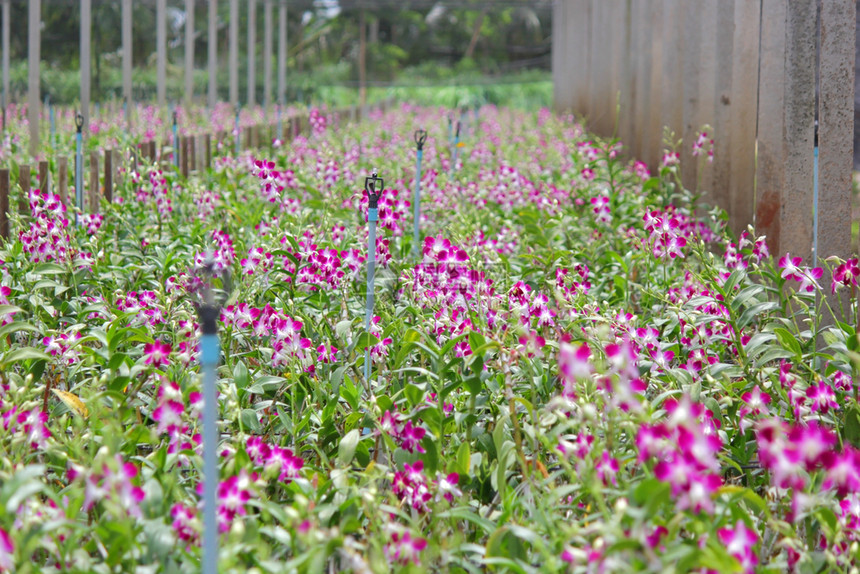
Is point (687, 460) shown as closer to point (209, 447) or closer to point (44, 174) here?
point (209, 447)

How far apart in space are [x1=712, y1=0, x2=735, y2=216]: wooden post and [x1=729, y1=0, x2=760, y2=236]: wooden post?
0.11 meters

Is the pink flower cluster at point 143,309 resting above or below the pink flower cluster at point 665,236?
below

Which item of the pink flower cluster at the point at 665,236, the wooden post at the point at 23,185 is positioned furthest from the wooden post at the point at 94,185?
the pink flower cluster at the point at 665,236

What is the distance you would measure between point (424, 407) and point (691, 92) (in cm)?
381

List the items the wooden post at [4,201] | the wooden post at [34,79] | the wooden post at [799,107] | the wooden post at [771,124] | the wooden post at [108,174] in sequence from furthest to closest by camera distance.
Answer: the wooden post at [34,79], the wooden post at [108,174], the wooden post at [4,201], the wooden post at [771,124], the wooden post at [799,107]

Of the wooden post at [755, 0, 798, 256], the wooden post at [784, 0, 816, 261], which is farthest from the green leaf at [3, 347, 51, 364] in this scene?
the wooden post at [755, 0, 798, 256]

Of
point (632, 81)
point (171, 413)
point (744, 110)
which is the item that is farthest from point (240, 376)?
point (632, 81)

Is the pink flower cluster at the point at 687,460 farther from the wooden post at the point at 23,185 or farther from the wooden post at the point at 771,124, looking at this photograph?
the wooden post at the point at 23,185

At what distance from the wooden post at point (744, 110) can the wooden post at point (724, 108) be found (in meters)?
0.11

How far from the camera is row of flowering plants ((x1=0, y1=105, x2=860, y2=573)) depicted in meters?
1.65

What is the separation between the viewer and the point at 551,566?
1546 millimetres

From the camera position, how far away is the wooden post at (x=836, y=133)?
304cm

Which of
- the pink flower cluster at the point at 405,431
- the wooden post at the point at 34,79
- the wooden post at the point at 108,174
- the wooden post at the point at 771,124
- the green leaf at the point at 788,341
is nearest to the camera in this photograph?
the pink flower cluster at the point at 405,431

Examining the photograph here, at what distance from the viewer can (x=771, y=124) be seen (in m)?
3.95
